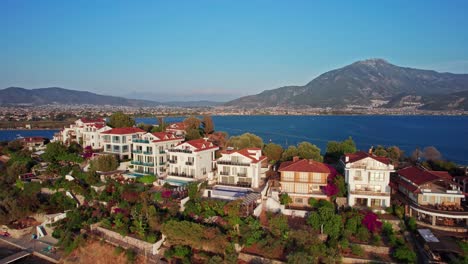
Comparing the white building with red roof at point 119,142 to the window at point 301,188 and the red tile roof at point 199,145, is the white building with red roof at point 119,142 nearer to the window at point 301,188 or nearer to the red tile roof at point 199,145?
the red tile roof at point 199,145

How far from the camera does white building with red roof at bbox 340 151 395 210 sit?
2311 cm

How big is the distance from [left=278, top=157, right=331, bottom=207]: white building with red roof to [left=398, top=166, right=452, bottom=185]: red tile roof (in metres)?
6.31

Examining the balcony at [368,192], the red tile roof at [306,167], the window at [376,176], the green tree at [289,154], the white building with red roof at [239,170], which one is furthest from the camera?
the green tree at [289,154]

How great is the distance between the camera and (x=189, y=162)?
29422mm

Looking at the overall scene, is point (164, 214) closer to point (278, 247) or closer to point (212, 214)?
point (212, 214)

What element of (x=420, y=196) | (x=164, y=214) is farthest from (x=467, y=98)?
(x=164, y=214)

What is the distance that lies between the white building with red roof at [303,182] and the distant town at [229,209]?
82mm

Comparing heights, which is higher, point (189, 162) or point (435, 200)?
point (189, 162)

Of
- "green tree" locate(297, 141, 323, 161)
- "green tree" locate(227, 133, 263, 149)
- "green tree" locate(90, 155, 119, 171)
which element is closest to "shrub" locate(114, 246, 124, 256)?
"green tree" locate(90, 155, 119, 171)

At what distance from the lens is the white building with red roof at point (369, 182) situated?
23109 mm

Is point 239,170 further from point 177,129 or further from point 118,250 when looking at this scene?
point 177,129

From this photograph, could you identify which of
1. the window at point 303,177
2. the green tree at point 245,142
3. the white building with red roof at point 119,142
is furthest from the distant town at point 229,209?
the green tree at point 245,142

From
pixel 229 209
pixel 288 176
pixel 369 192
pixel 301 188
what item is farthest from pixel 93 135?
pixel 369 192

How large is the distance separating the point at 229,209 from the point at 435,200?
14687mm
